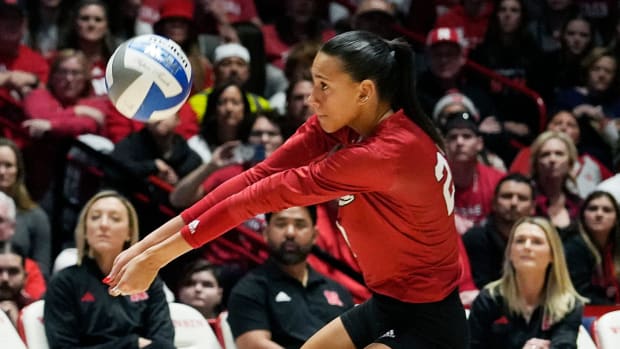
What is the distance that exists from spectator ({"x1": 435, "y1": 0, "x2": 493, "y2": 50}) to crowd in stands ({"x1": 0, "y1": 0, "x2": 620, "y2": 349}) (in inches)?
0.6

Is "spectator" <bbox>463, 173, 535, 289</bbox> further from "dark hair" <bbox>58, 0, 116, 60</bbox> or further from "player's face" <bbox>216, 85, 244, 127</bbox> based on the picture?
"dark hair" <bbox>58, 0, 116, 60</bbox>

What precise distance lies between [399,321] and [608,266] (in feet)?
11.7

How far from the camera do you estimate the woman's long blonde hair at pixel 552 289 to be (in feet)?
19.9

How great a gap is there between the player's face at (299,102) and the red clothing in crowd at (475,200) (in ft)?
4.02

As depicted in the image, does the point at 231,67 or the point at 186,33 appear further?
the point at 186,33

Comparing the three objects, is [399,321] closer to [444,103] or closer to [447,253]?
[447,253]

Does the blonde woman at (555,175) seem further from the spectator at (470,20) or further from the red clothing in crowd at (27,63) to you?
the red clothing in crowd at (27,63)

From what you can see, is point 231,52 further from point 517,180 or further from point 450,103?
point 517,180

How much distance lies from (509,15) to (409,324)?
631 centimetres

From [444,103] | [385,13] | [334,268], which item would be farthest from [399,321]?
[385,13]

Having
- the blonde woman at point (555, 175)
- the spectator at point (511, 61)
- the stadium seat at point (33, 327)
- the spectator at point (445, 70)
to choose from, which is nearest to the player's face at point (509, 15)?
the spectator at point (511, 61)

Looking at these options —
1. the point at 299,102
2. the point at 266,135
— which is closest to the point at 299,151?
the point at 266,135

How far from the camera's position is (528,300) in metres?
6.20

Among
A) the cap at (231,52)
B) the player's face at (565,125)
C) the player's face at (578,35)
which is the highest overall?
the cap at (231,52)
